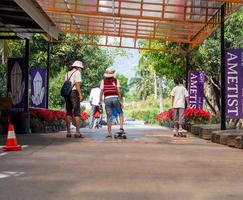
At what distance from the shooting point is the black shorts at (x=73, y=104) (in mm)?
14352

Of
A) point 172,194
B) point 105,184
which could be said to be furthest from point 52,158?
point 172,194

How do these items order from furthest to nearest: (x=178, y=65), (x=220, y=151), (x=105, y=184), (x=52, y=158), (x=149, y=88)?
(x=149, y=88) < (x=178, y=65) < (x=220, y=151) < (x=52, y=158) < (x=105, y=184)

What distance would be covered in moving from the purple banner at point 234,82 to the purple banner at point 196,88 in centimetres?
769

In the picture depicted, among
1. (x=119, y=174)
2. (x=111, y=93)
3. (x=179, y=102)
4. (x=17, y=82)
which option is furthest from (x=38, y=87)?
(x=119, y=174)

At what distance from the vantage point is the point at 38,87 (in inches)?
858

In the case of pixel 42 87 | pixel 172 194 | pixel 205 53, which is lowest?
pixel 172 194

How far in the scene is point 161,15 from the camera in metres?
18.1

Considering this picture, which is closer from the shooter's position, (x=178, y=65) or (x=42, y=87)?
(x=42, y=87)

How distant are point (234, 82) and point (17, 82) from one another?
6884 mm

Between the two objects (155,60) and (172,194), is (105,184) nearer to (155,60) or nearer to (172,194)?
(172,194)

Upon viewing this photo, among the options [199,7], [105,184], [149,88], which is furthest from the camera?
[149,88]

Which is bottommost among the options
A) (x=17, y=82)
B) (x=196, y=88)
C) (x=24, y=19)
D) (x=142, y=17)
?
(x=17, y=82)

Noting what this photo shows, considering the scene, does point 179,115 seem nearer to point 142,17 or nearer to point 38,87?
point 142,17

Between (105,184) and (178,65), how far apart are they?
20.9m
